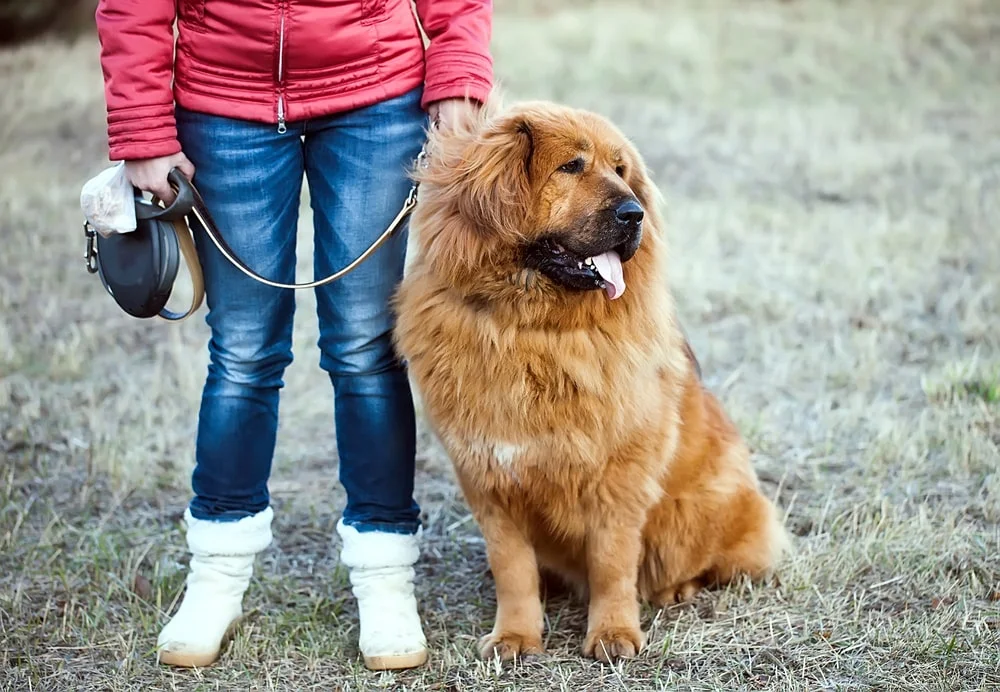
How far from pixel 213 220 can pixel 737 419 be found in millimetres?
2620

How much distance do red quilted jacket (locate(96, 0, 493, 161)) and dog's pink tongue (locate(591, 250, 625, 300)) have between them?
0.58 meters

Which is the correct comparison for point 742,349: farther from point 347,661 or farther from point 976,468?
point 347,661

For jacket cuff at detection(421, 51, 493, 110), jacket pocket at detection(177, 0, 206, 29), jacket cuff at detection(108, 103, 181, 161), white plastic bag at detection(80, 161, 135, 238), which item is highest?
jacket pocket at detection(177, 0, 206, 29)

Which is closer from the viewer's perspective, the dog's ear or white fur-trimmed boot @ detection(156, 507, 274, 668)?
the dog's ear

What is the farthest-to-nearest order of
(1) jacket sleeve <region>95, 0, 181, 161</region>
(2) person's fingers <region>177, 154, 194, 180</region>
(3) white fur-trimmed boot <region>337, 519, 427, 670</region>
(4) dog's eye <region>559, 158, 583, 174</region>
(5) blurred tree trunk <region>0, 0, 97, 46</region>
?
(5) blurred tree trunk <region>0, 0, 97, 46</region>, (3) white fur-trimmed boot <region>337, 519, 427, 670</region>, (4) dog's eye <region>559, 158, 583, 174</region>, (2) person's fingers <region>177, 154, 194, 180</region>, (1) jacket sleeve <region>95, 0, 181, 161</region>

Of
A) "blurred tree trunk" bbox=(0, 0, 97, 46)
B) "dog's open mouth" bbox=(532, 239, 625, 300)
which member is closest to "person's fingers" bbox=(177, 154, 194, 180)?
"dog's open mouth" bbox=(532, 239, 625, 300)

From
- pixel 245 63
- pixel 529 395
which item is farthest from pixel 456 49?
pixel 529 395

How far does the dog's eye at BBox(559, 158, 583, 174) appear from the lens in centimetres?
288

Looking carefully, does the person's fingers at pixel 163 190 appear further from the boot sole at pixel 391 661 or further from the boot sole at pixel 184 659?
the boot sole at pixel 391 661

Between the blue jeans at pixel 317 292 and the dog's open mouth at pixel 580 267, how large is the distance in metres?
0.44

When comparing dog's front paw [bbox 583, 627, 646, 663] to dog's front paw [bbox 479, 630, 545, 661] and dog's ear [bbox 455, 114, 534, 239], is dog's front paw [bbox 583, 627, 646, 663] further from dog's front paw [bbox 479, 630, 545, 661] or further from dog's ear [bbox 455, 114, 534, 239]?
dog's ear [bbox 455, 114, 534, 239]

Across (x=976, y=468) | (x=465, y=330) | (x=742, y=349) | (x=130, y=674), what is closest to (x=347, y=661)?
(x=130, y=674)

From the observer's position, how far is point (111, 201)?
2826 millimetres

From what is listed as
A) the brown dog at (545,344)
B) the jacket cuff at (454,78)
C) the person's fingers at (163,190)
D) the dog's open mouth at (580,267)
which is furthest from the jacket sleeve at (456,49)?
the person's fingers at (163,190)
